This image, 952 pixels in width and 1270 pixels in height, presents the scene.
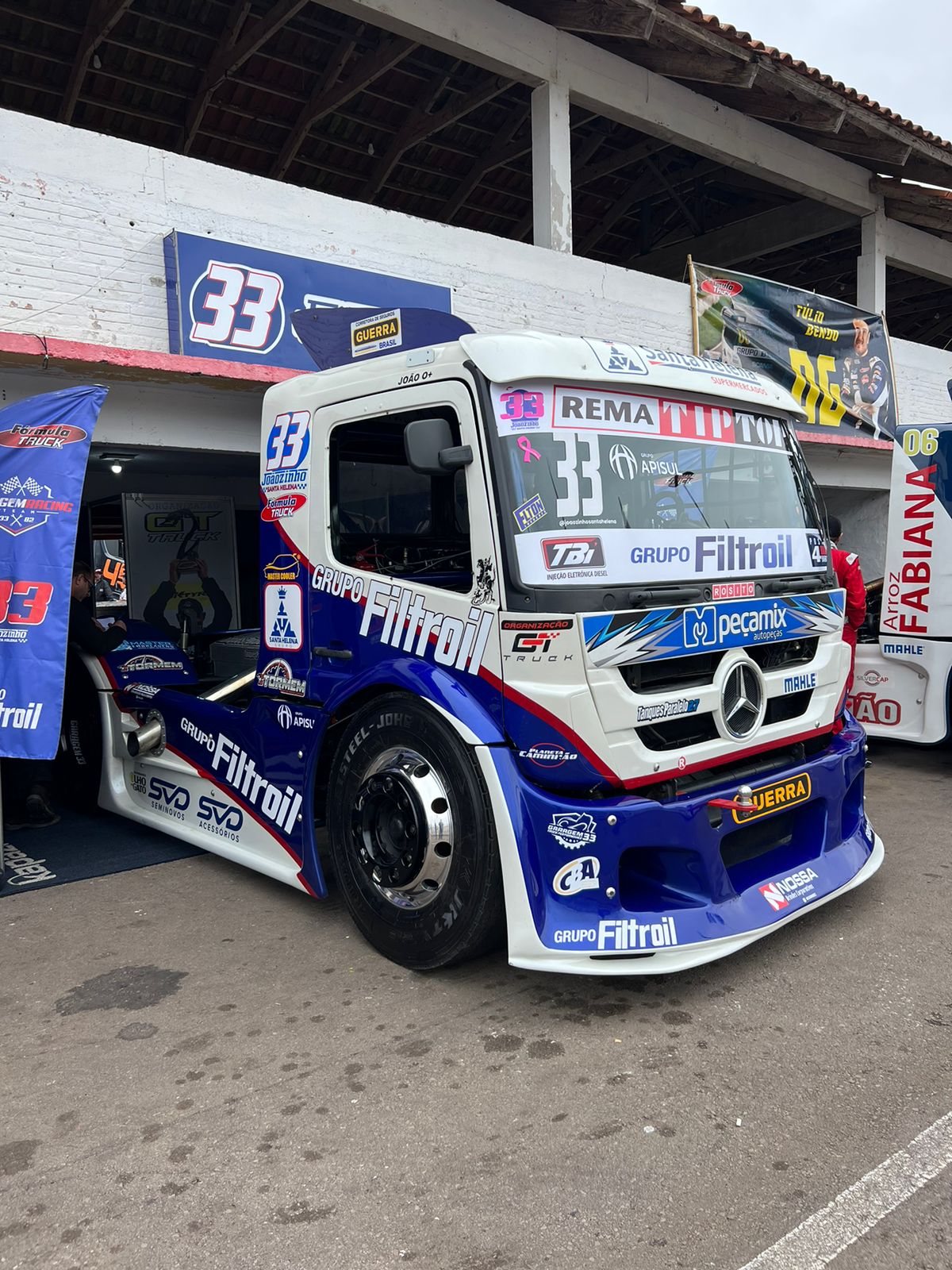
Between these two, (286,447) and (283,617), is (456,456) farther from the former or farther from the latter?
(283,617)

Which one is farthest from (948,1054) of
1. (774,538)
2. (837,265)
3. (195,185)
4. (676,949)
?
(837,265)

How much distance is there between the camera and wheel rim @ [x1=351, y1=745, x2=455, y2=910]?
3.54 m

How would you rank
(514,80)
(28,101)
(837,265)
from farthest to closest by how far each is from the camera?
(837,265) < (28,101) < (514,80)

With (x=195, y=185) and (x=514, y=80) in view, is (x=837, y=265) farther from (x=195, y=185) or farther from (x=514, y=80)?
(x=195, y=185)

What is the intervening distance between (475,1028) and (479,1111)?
51 cm

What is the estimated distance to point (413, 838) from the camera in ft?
11.9

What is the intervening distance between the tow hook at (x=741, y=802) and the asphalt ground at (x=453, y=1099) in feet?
2.10

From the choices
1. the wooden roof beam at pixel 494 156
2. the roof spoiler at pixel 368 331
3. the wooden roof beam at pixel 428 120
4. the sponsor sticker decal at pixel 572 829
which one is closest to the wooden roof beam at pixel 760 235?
the wooden roof beam at pixel 494 156

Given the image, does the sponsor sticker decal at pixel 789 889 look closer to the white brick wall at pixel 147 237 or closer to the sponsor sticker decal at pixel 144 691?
the sponsor sticker decal at pixel 144 691

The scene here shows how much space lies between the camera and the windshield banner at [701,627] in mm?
3287

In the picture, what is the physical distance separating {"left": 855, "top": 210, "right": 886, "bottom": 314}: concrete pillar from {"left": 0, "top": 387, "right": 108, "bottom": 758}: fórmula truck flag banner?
33.5ft

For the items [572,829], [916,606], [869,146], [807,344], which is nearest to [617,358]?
[572,829]

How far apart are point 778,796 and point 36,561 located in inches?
135

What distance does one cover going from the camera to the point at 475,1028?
Answer: 3287 mm
